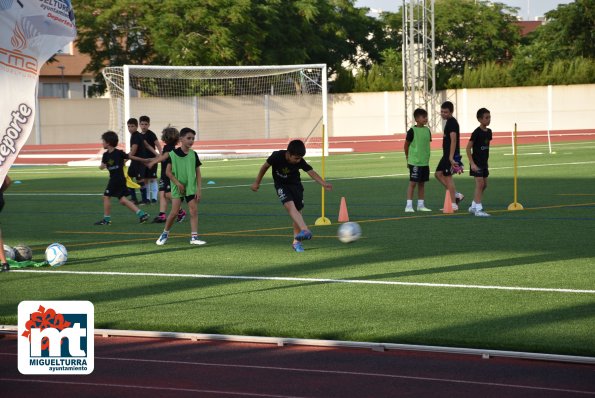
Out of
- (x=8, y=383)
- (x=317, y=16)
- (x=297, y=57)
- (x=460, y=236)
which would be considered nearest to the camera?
(x=8, y=383)

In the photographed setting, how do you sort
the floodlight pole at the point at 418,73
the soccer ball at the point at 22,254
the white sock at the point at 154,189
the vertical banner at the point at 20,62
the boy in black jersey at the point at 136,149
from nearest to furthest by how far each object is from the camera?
1. the vertical banner at the point at 20,62
2. the soccer ball at the point at 22,254
3. the boy in black jersey at the point at 136,149
4. the white sock at the point at 154,189
5. the floodlight pole at the point at 418,73

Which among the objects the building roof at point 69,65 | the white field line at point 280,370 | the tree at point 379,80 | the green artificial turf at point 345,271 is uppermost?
the building roof at point 69,65

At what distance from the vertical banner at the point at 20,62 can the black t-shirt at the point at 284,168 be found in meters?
7.37

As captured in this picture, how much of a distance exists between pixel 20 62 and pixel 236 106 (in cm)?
4235

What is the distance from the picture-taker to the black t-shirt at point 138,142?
67.6 ft

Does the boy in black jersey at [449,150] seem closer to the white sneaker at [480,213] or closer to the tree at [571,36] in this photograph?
the white sneaker at [480,213]

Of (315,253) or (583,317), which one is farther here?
(315,253)

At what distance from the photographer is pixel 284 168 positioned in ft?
45.0

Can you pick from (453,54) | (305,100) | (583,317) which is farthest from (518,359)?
(453,54)

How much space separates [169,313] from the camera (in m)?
9.77

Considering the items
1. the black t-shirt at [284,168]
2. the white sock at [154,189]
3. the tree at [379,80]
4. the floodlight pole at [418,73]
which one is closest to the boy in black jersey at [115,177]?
the white sock at [154,189]

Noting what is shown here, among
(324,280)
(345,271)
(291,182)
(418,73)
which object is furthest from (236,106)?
(324,280)

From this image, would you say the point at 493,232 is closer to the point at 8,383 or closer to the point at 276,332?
the point at 276,332

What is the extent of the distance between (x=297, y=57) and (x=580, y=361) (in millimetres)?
54843
